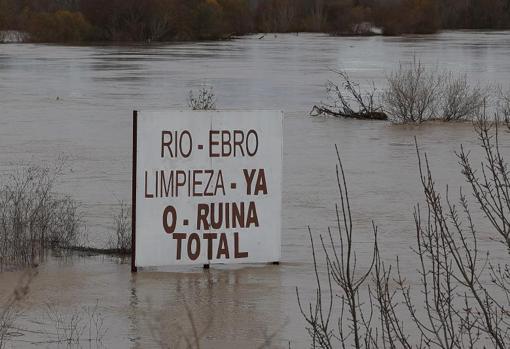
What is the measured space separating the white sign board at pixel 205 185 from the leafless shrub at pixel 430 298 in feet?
2.57

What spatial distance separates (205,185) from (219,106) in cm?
1779

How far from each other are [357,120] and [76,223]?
14.2m

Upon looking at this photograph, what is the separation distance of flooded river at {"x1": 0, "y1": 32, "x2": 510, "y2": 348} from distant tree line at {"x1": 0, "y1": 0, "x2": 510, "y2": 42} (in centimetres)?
3164

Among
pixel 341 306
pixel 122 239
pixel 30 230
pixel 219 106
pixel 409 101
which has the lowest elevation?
pixel 341 306

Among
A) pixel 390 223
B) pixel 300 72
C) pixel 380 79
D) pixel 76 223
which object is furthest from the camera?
pixel 300 72

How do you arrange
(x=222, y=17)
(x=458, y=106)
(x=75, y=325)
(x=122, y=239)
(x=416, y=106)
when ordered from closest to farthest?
(x=75, y=325)
(x=122, y=239)
(x=416, y=106)
(x=458, y=106)
(x=222, y=17)

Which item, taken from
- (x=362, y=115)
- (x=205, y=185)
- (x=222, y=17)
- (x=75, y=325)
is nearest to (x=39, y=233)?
(x=205, y=185)

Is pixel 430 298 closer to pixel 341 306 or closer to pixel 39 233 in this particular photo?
pixel 341 306

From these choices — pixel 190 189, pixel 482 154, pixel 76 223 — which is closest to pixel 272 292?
pixel 190 189

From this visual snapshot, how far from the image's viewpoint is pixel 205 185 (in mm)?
9133

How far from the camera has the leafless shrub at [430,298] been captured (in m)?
4.61

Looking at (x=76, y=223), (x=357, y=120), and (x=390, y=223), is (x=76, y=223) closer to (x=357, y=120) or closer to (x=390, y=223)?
(x=390, y=223)

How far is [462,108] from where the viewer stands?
24344 millimetres

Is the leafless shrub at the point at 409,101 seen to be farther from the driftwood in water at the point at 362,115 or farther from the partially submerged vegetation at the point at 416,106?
the driftwood in water at the point at 362,115
